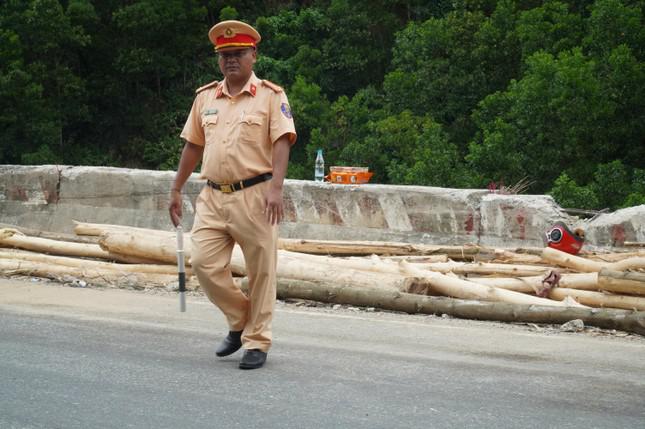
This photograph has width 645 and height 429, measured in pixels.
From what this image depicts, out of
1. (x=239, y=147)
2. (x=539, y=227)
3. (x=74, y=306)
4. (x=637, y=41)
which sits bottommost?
(x=74, y=306)

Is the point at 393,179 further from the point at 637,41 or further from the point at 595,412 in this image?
the point at 595,412

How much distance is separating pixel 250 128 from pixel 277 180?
374 millimetres

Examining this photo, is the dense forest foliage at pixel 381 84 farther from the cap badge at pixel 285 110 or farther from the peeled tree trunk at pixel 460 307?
the cap badge at pixel 285 110

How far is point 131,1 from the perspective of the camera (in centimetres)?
3597

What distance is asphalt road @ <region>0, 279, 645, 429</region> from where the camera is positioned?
17.8ft

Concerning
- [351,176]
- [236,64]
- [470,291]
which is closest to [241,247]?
[236,64]

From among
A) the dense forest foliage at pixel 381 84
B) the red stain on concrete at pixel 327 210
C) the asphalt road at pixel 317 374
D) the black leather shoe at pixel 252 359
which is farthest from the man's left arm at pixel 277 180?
the dense forest foliage at pixel 381 84

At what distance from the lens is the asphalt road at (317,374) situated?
5418 millimetres

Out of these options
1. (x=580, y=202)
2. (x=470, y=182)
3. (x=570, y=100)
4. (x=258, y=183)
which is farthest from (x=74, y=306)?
(x=570, y=100)

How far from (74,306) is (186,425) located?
4192 millimetres

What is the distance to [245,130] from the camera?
6410mm

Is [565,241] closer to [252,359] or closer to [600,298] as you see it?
[600,298]

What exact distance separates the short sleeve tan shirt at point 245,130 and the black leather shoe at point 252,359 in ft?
3.56

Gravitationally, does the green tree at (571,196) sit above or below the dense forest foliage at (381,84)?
below
